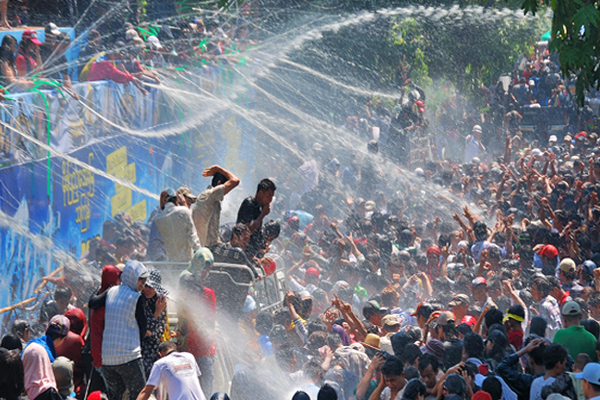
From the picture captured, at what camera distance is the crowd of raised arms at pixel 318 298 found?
4.74m

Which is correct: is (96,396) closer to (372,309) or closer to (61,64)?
(372,309)

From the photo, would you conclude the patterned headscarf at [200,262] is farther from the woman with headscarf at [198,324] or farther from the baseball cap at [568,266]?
the baseball cap at [568,266]

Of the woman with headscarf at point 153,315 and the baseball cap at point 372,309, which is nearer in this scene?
the woman with headscarf at point 153,315

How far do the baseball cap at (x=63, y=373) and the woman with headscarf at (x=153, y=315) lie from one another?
53 cm

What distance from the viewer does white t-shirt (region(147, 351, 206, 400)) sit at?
4469mm

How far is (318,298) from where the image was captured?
8.84 m

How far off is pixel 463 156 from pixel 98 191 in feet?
43.9

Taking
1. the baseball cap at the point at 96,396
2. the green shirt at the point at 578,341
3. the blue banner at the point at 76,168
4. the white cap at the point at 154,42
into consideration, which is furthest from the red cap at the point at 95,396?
the white cap at the point at 154,42

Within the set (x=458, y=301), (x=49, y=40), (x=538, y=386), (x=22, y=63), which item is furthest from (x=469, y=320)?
(x=49, y=40)

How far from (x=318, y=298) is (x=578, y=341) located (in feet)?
12.7

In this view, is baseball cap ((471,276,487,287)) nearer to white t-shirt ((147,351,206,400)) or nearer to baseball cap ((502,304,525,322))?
baseball cap ((502,304,525,322))

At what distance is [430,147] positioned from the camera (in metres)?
18.3

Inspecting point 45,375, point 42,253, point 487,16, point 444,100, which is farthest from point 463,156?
point 45,375

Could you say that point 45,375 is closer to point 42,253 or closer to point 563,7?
point 42,253
